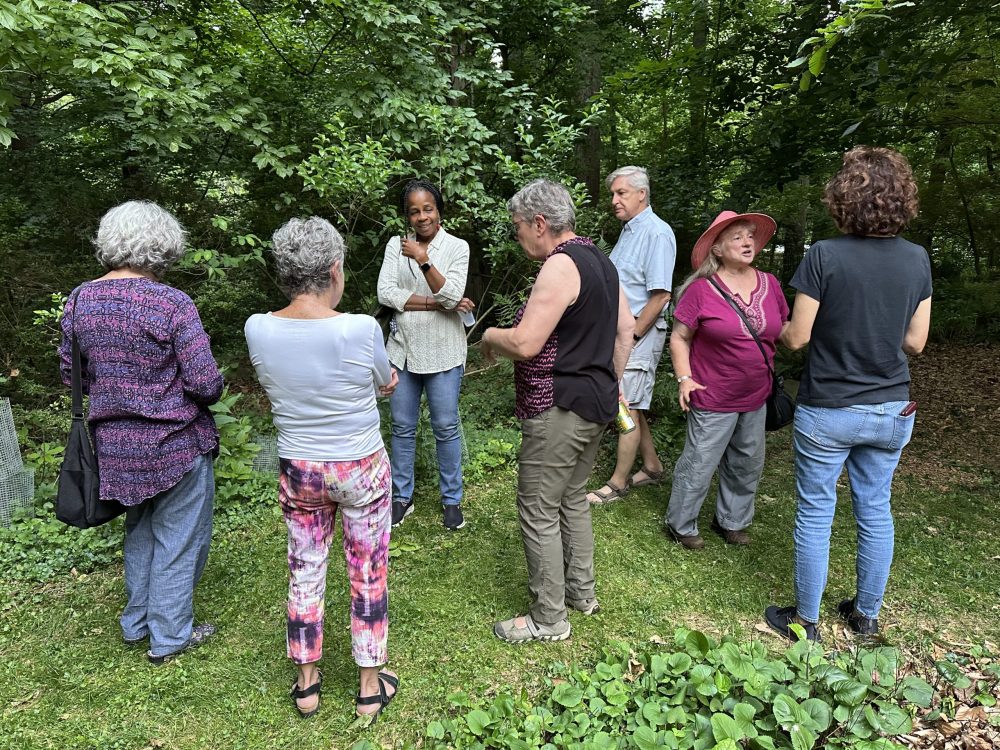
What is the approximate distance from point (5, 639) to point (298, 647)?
1.66 m

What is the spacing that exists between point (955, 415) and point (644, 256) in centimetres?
396

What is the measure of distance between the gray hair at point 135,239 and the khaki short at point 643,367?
269 cm

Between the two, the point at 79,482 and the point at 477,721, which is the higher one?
the point at 79,482

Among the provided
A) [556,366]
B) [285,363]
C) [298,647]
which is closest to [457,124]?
[556,366]

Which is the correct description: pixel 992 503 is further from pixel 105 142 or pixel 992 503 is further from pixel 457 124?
pixel 105 142

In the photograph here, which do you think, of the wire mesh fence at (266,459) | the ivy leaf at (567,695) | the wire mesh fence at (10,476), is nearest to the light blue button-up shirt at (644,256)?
the ivy leaf at (567,695)

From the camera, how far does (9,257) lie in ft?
18.5

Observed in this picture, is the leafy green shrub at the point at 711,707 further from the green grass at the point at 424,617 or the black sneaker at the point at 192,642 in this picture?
the black sneaker at the point at 192,642

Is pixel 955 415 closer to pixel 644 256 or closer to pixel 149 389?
pixel 644 256

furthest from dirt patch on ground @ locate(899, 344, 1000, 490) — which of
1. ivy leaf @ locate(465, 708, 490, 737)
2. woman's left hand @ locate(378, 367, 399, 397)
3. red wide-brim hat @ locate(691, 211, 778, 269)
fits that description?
woman's left hand @ locate(378, 367, 399, 397)

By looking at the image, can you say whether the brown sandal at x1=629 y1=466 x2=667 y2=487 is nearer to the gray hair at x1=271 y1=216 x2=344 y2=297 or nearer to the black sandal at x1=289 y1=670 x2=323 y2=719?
the black sandal at x1=289 y1=670 x2=323 y2=719

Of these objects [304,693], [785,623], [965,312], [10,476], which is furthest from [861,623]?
[965,312]

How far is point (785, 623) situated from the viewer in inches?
113

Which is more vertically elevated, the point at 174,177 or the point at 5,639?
the point at 174,177
